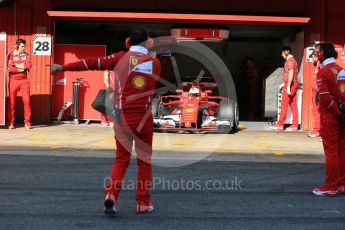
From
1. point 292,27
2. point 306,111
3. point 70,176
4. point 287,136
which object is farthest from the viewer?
point 292,27

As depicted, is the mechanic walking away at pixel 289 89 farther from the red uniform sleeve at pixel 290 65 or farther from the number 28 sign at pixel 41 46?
the number 28 sign at pixel 41 46

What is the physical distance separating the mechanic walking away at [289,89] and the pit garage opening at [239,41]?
3.39 feet

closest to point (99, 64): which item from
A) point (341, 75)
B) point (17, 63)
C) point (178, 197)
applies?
point (178, 197)

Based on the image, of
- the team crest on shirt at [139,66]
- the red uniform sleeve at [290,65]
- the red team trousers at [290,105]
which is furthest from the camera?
the red team trousers at [290,105]

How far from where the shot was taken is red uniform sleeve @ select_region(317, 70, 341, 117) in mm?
7355

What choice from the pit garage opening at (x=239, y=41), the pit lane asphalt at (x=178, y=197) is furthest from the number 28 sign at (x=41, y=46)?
the pit lane asphalt at (x=178, y=197)

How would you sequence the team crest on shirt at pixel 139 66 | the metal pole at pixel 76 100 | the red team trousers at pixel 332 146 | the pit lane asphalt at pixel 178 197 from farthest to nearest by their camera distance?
the metal pole at pixel 76 100, the red team trousers at pixel 332 146, the team crest on shirt at pixel 139 66, the pit lane asphalt at pixel 178 197

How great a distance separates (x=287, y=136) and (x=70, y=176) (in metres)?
7.07

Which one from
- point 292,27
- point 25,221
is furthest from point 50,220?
point 292,27

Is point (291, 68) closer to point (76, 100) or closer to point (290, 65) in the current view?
point (290, 65)

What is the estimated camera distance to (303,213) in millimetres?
6566

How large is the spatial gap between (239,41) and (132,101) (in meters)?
17.1

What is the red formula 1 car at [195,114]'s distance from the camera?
44.2 ft

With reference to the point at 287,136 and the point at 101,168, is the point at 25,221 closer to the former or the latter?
the point at 101,168
